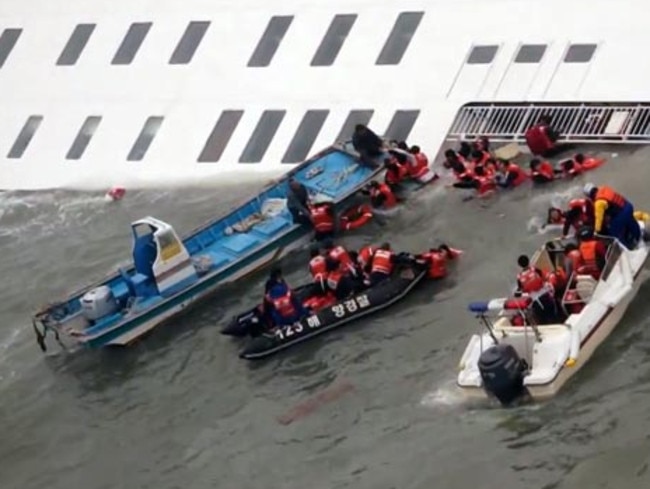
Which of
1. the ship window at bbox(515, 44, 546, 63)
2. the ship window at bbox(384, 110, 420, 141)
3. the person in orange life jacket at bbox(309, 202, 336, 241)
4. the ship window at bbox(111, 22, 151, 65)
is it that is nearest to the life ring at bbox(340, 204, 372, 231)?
the person in orange life jacket at bbox(309, 202, 336, 241)

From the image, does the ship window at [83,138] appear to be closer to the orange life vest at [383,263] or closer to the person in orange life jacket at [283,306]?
the person in orange life jacket at [283,306]

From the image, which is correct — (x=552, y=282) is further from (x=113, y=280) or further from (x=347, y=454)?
(x=113, y=280)

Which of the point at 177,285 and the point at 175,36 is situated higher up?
the point at 175,36

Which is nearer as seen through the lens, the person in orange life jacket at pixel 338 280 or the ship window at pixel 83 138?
the person in orange life jacket at pixel 338 280

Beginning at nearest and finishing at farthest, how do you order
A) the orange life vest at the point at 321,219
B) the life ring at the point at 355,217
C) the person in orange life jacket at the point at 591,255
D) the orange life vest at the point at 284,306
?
the person in orange life jacket at the point at 591,255 < the orange life vest at the point at 284,306 < the orange life vest at the point at 321,219 < the life ring at the point at 355,217

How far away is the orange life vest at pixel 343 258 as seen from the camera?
20.7m

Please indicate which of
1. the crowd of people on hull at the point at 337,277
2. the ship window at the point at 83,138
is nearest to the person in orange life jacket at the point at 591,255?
the crowd of people on hull at the point at 337,277

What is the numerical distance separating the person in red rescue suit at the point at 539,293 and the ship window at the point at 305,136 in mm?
7122

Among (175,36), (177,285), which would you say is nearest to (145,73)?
(175,36)

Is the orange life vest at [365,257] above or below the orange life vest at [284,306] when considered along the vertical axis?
above

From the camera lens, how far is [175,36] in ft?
90.9

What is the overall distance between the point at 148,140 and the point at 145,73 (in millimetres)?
1535

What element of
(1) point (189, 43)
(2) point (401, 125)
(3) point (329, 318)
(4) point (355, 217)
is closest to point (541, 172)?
(4) point (355, 217)

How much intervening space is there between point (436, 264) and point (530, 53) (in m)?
5.05
